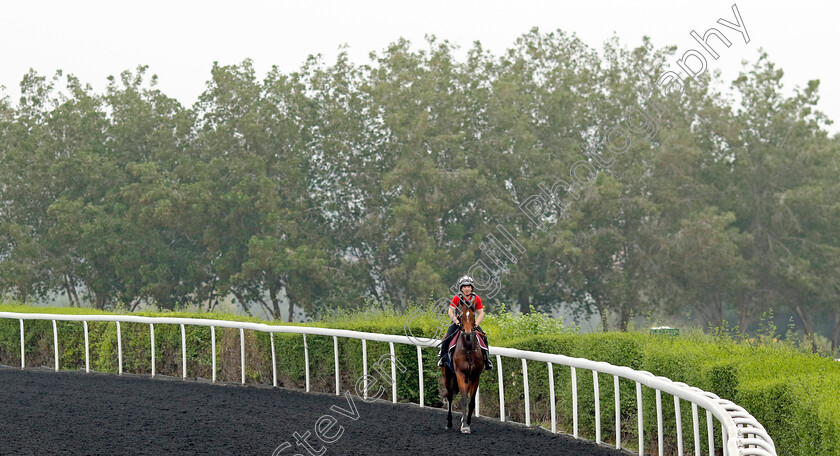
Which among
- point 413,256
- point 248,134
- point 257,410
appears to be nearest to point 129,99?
point 248,134

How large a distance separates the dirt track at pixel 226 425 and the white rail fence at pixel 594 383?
0.38 m

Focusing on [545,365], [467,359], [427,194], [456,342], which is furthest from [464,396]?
[427,194]

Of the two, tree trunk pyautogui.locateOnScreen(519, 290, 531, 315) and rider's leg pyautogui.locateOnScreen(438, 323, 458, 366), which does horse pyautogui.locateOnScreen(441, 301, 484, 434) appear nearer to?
rider's leg pyautogui.locateOnScreen(438, 323, 458, 366)

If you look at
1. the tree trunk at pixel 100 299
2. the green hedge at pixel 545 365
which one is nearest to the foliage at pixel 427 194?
the tree trunk at pixel 100 299

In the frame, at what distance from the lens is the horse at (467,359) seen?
9.54 meters

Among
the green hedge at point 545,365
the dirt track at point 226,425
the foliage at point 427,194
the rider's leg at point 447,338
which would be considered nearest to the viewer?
the green hedge at point 545,365

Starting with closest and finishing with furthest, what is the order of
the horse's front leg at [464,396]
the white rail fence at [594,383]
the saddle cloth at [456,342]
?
the white rail fence at [594,383] → the horse's front leg at [464,396] → the saddle cloth at [456,342]

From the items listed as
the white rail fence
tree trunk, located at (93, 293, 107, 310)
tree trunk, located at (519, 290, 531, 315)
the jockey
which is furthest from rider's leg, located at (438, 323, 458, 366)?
tree trunk, located at (93, 293, 107, 310)

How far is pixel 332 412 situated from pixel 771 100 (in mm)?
39053

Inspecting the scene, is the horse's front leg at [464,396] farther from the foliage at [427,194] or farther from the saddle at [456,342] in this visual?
the foliage at [427,194]

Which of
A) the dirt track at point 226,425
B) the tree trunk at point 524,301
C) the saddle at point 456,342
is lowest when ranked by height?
the tree trunk at point 524,301

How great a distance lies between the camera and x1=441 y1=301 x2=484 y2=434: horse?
954 cm

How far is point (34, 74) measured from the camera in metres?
47.3

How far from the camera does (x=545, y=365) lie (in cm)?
1030
